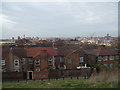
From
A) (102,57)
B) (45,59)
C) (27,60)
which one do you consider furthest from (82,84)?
(102,57)

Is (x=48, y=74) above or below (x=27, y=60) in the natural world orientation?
below

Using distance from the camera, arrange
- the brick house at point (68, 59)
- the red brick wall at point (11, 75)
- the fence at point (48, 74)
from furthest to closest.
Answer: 1. the brick house at point (68, 59)
2. the fence at point (48, 74)
3. the red brick wall at point (11, 75)

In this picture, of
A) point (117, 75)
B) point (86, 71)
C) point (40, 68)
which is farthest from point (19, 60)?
point (117, 75)

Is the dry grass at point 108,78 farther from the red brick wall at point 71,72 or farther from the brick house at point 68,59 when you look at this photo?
the brick house at point 68,59

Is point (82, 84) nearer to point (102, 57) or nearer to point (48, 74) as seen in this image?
point (48, 74)

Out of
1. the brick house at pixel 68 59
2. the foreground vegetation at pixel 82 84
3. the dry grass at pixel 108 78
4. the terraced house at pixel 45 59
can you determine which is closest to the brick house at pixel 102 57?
the terraced house at pixel 45 59


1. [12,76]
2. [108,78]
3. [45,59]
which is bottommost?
[12,76]

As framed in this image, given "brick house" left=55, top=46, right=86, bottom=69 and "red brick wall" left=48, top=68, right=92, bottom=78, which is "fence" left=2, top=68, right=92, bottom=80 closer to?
"red brick wall" left=48, top=68, right=92, bottom=78

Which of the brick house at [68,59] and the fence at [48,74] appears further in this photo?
the brick house at [68,59]

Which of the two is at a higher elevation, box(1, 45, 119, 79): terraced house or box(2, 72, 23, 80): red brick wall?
box(1, 45, 119, 79): terraced house

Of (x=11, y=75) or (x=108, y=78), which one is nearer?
(x=108, y=78)

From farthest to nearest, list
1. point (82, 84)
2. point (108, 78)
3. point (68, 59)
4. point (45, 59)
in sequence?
point (68, 59) → point (45, 59) → point (108, 78) → point (82, 84)

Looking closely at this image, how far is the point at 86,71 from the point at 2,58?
776 centimetres

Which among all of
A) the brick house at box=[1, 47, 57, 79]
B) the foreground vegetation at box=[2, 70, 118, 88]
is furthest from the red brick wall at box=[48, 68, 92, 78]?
the foreground vegetation at box=[2, 70, 118, 88]
